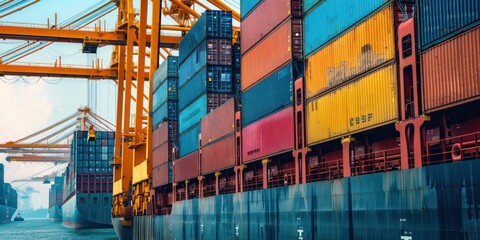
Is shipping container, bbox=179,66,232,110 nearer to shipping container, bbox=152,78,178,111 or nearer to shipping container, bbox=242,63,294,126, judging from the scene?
shipping container, bbox=242,63,294,126

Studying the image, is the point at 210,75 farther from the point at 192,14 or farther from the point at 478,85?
the point at 478,85

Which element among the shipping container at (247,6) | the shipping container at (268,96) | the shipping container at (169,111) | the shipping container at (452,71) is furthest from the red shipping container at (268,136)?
the shipping container at (169,111)

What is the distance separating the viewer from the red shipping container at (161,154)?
168 ft

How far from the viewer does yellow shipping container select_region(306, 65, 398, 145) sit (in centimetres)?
1934

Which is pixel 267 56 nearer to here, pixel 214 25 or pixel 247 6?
pixel 247 6

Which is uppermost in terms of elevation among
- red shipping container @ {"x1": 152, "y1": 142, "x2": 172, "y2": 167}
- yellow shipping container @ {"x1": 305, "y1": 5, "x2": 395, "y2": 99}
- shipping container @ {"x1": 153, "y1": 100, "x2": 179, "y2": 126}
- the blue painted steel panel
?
shipping container @ {"x1": 153, "y1": 100, "x2": 179, "y2": 126}

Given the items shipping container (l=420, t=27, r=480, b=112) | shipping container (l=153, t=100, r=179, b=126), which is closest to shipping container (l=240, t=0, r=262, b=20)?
shipping container (l=420, t=27, r=480, b=112)

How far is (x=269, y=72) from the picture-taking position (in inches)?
1179

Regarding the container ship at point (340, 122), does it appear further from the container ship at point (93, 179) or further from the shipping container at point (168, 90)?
the container ship at point (93, 179)

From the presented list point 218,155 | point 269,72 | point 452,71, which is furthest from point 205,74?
point 452,71

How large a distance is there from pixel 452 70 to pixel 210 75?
26.4 meters

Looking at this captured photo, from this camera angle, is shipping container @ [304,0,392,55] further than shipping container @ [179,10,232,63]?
No

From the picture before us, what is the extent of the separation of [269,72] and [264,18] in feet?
9.24

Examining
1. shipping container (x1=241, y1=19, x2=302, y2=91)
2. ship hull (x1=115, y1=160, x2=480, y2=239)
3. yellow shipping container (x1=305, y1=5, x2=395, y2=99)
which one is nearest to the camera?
ship hull (x1=115, y1=160, x2=480, y2=239)
